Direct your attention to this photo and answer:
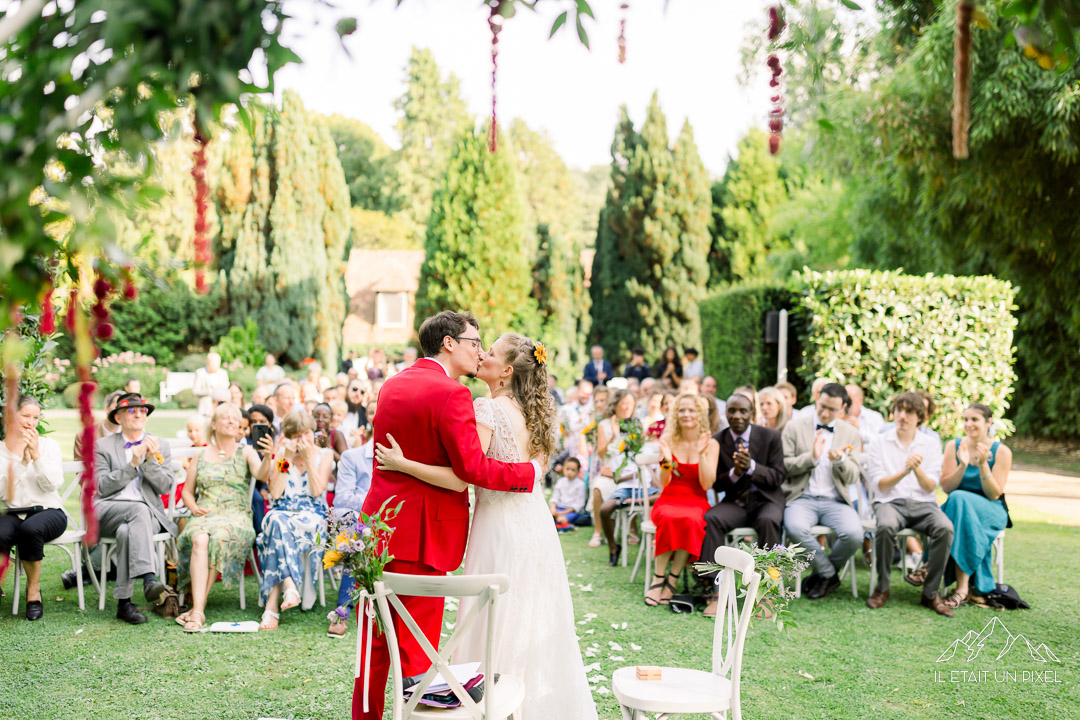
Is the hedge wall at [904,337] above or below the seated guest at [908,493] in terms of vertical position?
above

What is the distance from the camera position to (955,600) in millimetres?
6371

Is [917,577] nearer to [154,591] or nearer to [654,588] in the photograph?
[654,588]

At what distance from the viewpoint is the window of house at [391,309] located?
3519 centimetres

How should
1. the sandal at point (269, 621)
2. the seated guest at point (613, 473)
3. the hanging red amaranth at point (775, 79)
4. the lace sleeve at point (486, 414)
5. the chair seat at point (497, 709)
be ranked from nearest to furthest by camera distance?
the hanging red amaranth at point (775, 79) → the chair seat at point (497, 709) → the lace sleeve at point (486, 414) → the sandal at point (269, 621) → the seated guest at point (613, 473)

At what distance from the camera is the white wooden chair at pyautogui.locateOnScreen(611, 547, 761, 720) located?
3.25 m

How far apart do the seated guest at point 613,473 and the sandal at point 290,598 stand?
3166 millimetres

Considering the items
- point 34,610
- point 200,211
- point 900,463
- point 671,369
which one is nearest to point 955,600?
point 900,463

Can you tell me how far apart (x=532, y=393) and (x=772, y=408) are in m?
4.50

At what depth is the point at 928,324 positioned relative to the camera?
Result: 12.2 m

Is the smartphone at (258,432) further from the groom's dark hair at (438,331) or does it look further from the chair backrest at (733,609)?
the chair backrest at (733,609)

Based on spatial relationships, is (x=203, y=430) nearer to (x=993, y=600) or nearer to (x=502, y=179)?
(x=993, y=600)

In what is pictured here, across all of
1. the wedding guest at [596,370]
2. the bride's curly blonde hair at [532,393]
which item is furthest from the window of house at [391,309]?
the bride's curly blonde hair at [532,393]

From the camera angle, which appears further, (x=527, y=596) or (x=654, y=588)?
(x=654, y=588)

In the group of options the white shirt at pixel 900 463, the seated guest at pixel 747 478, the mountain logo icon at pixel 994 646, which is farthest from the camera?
the white shirt at pixel 900 463
